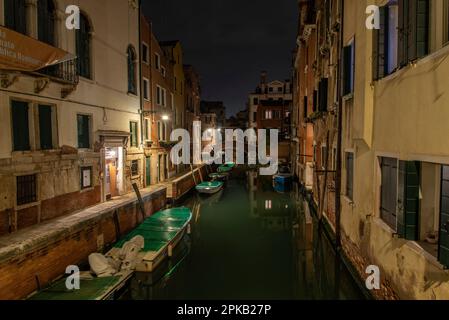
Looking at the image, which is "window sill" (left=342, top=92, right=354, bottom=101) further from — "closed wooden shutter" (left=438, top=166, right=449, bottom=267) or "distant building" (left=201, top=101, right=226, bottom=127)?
"distant building" (left=201, top=101, right=226, bottom=127)

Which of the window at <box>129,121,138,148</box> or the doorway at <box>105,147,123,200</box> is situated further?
the window at <box>129,121,138,148</box>

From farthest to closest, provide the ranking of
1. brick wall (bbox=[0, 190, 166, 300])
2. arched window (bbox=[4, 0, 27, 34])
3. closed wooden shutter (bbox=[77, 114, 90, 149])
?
1. closed wooden shutter (bbox=[77, 114, 90, 149])
2. arched window (bbox=[4, 0, 27, 34])
3. brick wall (bbox=[0, 190, 166, 300])

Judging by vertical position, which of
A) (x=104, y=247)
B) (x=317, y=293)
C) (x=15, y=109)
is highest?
(x=15, y=109)

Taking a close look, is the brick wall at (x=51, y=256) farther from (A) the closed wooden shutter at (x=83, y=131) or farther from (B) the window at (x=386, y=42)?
(B) the window at (x=386, y=42)

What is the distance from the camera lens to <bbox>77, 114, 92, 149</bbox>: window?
1221 cm

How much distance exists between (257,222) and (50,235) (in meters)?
10.9

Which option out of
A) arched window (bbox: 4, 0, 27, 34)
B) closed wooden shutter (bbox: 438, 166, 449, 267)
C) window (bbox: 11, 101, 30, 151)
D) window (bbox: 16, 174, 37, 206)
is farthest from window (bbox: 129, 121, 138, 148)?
closed wooden shutter (bbox: 438, 166, 449, 267)

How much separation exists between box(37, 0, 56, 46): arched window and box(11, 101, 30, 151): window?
2489 millimetres

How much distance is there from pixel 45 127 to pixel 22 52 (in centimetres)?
289

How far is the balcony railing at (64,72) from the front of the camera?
1006 cm

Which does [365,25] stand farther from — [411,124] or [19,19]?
[19,19]

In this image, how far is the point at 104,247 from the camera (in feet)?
35.2

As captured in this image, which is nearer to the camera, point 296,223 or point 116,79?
point 116,79
